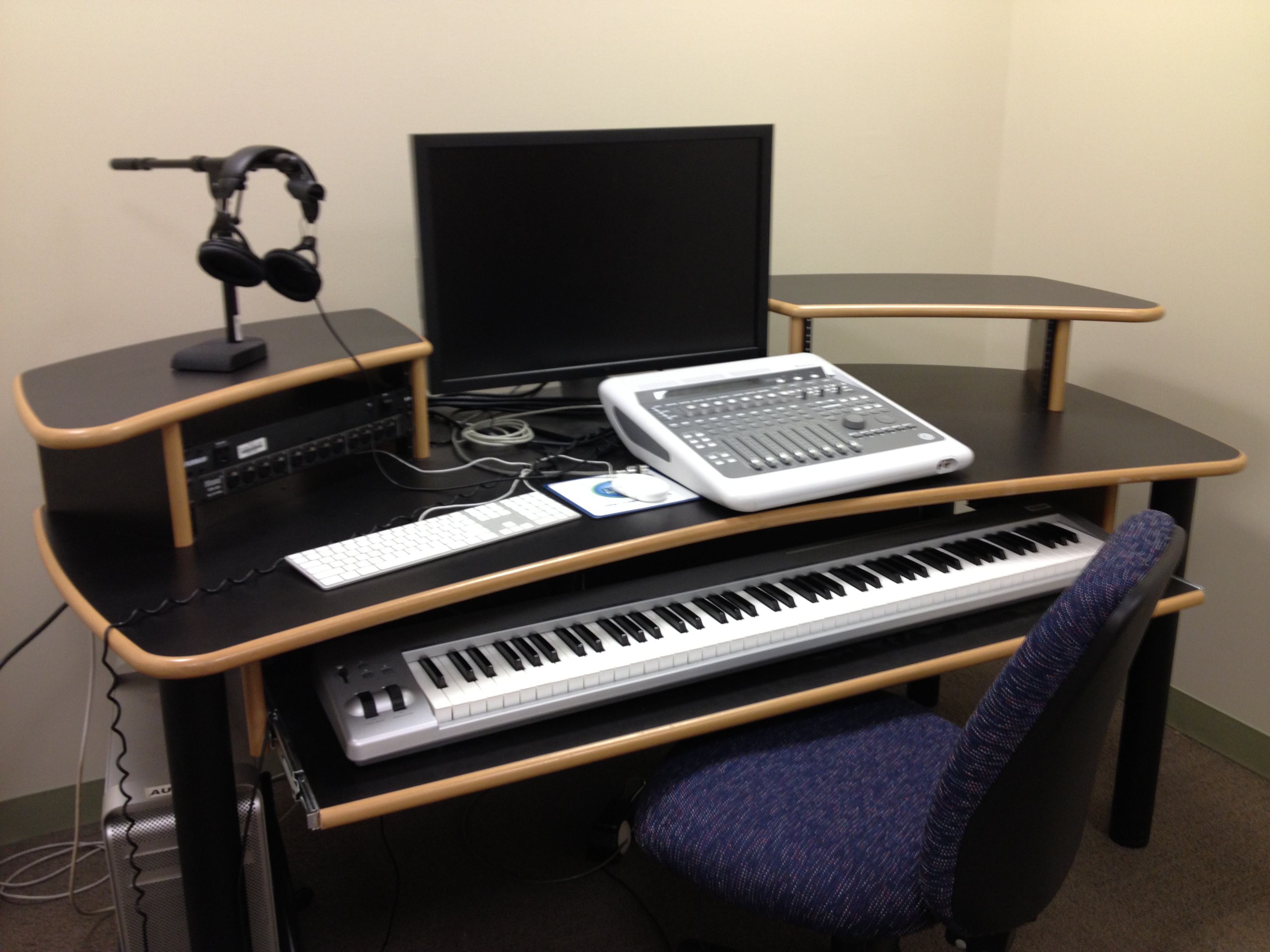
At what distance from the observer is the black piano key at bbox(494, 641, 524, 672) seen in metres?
1.27

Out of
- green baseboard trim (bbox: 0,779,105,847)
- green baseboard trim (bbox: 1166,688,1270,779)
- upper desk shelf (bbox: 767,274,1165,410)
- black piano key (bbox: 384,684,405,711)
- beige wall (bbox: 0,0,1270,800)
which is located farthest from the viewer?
green baseboard trim (bbox: 1166,688,1270,779)

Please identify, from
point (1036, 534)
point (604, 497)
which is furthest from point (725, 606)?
point (1036, 534)

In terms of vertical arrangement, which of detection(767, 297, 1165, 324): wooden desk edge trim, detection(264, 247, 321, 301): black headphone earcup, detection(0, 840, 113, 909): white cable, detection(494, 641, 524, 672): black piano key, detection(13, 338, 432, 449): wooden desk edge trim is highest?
detection(264, 247, 321, 301): black headphone earcup

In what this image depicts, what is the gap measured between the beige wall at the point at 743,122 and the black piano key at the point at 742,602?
94cm

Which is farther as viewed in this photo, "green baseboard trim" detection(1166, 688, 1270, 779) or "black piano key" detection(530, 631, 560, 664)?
"green baseboard trim" detection(1166, 688, 1270, 779)

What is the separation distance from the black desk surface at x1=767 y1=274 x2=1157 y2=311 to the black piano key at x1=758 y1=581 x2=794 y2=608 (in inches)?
22.4

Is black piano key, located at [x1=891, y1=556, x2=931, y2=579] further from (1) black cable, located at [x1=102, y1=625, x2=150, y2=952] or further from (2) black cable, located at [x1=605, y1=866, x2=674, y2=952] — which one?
(1) black cable, located at [x1=102, y1=625, x2=150, y2=952]

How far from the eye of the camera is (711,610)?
4.61 feet

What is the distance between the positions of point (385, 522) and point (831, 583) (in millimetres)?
623

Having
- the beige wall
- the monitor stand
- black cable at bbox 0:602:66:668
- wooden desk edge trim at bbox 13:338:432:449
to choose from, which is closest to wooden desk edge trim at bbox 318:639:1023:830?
wooden desk edge trim at bbox 13:338:432:449

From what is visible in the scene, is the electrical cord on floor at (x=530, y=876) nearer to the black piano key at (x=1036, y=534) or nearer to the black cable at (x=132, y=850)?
the black cable at (x=132, y=850)

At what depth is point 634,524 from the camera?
137 centimetres

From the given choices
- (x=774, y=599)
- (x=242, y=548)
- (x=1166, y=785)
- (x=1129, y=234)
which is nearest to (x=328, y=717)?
(x=242, y=548)

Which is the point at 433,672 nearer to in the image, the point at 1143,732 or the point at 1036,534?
the point at 1036,534
